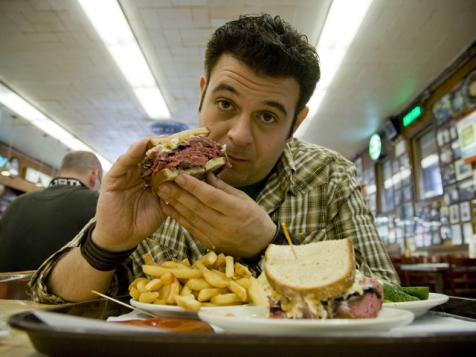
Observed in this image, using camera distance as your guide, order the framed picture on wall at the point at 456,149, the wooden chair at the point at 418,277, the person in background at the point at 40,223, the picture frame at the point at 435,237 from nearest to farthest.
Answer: the person in background at the point at 40,223 → the wooden chair at the point at 418,277 → the framed picture on wall at the point at 456,149 → the picture frame at the point at 435,237

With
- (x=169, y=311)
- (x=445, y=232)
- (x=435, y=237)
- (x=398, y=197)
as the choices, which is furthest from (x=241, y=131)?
(x=398, y=197)

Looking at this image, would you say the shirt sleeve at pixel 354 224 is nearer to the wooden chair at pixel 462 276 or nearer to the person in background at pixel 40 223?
the person in background at pixel 40 223

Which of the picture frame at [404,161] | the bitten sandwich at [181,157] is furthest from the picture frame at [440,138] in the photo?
the bitten sandwich at [181,157]

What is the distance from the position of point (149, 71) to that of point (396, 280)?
19.7ft

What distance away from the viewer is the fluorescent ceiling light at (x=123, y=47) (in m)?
5.06

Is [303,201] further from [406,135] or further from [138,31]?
[406,135]

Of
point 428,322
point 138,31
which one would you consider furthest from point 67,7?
point 428,322

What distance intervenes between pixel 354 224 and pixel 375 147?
8292 millimetres

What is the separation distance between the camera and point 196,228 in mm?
1365

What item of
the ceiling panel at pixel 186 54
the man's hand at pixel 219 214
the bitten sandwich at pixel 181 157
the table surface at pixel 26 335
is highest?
the ceiling panel at pixel 186 54

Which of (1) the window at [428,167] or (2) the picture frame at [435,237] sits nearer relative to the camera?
(2) the picture frame at [435,237]

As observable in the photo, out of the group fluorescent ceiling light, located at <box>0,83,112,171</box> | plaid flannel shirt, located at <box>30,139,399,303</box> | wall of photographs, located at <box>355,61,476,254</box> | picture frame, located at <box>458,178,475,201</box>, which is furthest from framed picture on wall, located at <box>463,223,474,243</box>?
fluorescent ceiling light, located at <box>0,83,112,171</box>

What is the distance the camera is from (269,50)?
177 cm

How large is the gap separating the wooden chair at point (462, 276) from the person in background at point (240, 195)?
3.12m
